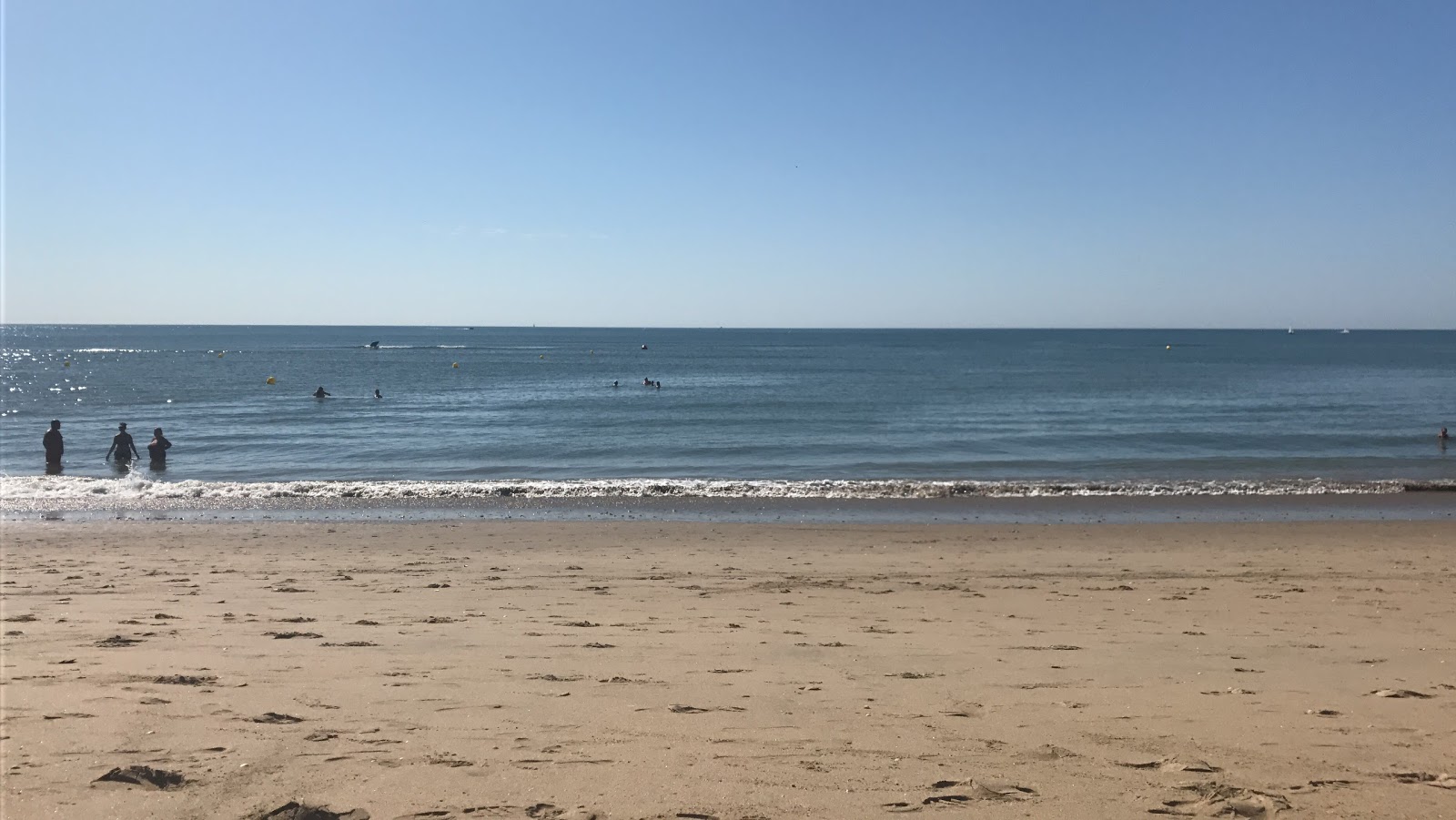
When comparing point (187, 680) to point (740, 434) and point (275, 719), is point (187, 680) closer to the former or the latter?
point (275, 719)

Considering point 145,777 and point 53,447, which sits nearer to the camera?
point 145,777

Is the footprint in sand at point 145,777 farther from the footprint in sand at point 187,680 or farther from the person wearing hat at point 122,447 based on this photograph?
the person wearing hat at point 122,447

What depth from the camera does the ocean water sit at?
2153 centimetres

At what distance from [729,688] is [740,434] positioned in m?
25.7

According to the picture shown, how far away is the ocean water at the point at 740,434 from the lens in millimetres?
21531

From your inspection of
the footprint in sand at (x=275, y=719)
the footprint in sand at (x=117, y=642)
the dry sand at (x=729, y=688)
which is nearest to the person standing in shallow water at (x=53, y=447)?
the dry sand at (x=729, y=688)

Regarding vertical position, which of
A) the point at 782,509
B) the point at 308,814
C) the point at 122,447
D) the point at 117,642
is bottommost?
the point at 782,509

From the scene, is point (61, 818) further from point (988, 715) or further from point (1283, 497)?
point (1283, 497)

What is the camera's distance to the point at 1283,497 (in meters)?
19.8

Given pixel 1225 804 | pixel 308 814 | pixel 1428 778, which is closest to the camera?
pixel 308 814

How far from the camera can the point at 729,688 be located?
655 cm

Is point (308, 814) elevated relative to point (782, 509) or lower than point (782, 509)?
elevated

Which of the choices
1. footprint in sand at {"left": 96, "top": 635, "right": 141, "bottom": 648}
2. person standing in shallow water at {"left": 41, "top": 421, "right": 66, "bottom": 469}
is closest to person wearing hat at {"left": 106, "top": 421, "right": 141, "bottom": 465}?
person standing in shallow water at {"left": 41, "top": 421, "right": 66, "bottom": 469}

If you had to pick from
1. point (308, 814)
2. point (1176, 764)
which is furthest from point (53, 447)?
point (1176, 764)
